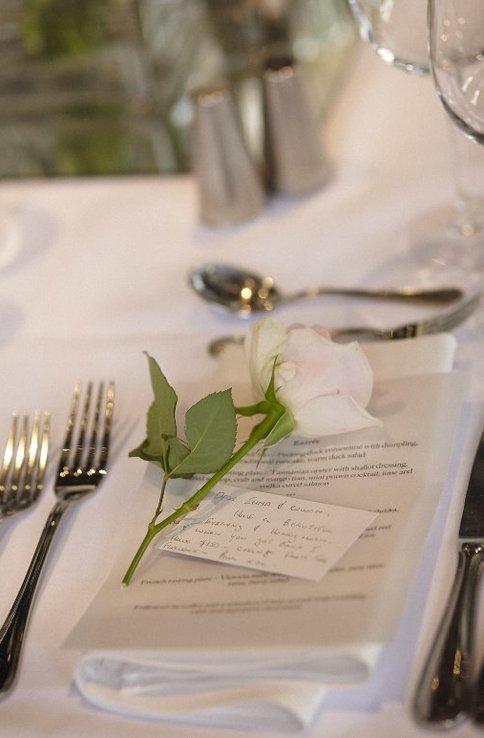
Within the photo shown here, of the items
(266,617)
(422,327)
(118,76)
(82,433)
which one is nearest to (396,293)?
(422,327)

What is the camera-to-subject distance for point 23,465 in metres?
0.72

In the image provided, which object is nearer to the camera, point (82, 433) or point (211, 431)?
point (211, 431)

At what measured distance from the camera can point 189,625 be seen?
0.52 m

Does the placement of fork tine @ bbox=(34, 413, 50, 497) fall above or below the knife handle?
below

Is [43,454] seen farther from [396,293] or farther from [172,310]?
[396,293]

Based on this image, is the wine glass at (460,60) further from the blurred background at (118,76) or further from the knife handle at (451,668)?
the blurred background at (118,76)

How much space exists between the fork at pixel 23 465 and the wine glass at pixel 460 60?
0.42m

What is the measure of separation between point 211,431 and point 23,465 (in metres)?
0.20

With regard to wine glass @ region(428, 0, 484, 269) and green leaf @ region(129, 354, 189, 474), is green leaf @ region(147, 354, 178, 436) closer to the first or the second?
green leaf @ region(129, 354, 189, 474)

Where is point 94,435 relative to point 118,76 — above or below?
below

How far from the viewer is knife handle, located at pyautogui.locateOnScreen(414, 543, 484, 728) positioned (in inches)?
17.8

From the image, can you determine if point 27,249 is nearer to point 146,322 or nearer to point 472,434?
point 146,322

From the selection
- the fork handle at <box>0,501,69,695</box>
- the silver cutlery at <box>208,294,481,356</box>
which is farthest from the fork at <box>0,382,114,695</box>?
the silver cutlery at <box>208,294,481,356</box>

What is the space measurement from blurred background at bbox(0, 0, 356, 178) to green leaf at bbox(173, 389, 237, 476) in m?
0.71
